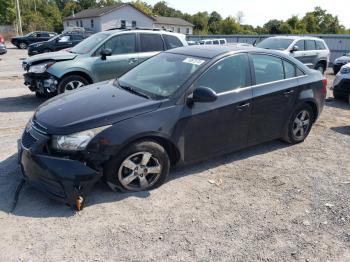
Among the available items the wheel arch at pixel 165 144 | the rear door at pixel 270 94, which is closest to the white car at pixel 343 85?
the rear door at pixel 270 94

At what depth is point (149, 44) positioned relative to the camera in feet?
28.0

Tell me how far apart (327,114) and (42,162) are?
6667 mm

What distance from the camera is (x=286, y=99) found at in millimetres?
5125

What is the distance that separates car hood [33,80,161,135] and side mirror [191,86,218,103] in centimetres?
45

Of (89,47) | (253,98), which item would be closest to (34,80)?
(89,47)

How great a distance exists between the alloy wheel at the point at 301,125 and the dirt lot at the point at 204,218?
636 millimetres

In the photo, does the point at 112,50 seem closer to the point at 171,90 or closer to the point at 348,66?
the point at 171,90

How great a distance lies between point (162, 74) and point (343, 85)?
6375 mm

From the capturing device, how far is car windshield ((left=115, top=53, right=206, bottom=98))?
166 inches

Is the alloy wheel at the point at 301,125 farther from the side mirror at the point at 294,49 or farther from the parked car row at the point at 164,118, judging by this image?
the side mirror at the point at 294,49

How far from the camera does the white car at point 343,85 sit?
29.0 ft

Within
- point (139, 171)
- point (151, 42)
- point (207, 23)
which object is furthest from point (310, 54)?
point (207, 23)

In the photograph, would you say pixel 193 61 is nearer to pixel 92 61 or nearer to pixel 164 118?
pixel 164 118

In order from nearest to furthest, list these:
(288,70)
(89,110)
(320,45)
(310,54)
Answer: (89,110), (288,70), (310,54), (320,45)
